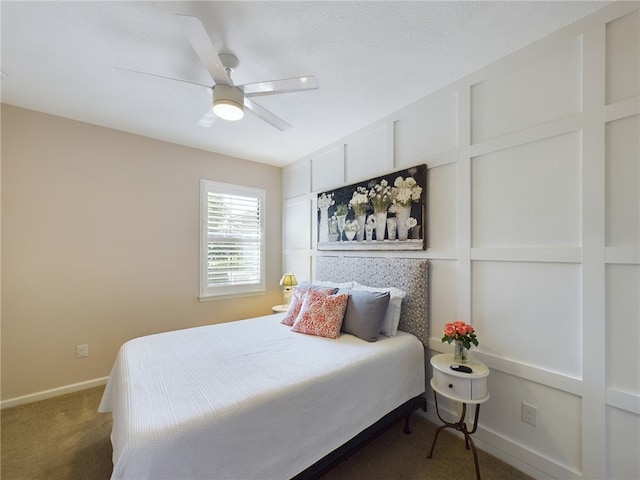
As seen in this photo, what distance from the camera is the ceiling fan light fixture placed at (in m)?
1.75

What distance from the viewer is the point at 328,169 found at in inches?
134

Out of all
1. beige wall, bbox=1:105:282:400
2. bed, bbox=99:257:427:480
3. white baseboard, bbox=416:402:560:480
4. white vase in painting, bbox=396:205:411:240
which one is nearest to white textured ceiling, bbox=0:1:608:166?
beige wall, bbox=1:105:282:400

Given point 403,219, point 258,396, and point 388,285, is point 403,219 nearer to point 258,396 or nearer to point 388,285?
point 388,285

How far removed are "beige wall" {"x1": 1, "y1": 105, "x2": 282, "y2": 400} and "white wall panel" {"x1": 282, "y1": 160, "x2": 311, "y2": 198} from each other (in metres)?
1.08

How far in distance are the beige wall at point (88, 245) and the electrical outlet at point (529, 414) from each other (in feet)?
10.6

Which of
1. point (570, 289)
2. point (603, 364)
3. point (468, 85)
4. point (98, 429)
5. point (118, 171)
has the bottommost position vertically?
point (98, 429)

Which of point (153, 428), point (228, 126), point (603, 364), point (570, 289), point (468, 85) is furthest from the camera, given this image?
point (228, 126)

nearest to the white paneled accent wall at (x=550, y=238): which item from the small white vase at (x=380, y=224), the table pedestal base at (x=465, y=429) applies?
the table pedestal base at (x=465, y=429)

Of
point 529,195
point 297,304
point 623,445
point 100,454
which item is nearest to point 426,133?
point 529,195

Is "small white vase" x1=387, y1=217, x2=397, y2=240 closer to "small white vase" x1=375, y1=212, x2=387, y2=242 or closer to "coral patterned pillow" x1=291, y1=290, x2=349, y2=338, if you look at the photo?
"small white vase" x1=375, y1=212, x2=387, y2=242

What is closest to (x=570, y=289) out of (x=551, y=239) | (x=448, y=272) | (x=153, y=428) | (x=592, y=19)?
(x=551, y=239)

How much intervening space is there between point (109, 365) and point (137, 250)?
1.24 metres

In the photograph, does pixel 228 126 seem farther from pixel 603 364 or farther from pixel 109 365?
pixel 603 364

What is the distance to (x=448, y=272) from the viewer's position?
2.20 metres
